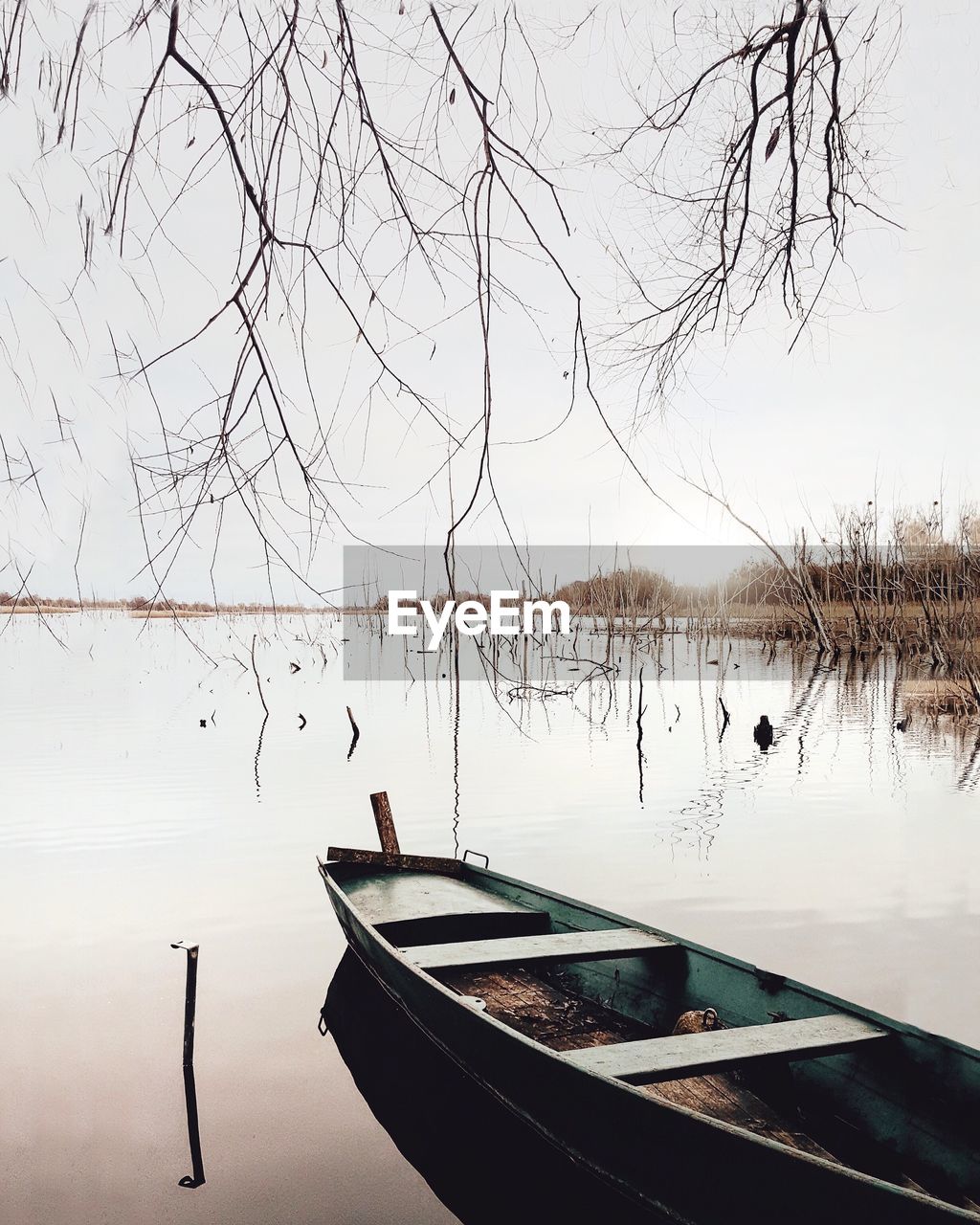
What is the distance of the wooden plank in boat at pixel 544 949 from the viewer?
17.9 feet

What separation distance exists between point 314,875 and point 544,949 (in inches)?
193

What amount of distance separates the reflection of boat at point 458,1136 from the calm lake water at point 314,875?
10cm

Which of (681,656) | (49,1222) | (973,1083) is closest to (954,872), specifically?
(973,1083)

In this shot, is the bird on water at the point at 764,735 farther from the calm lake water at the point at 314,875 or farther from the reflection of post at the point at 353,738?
the reflection of post at the point at 353,738

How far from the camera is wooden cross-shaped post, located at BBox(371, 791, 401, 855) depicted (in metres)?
8.09

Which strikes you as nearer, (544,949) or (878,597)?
(544,949)

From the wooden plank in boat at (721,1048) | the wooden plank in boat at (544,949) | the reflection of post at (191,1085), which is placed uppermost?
the wooden plank in boat at (721,1048)

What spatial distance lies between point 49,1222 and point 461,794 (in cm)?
906

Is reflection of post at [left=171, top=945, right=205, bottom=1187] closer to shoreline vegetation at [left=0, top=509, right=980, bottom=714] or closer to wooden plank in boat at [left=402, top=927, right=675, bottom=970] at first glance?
wooden plank in boat at [left=402, top=927, right=675, bottom=970]

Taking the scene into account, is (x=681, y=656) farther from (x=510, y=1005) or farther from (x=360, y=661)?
(x=510, y=1005)

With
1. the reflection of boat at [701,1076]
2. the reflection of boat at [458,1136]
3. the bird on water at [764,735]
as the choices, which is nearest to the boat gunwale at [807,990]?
the reflection of boat at [701,1076]

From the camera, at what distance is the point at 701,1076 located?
439 centimetres

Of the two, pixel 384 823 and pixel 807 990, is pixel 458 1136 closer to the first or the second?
pixel 807 990

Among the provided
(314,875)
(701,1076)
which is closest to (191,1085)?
(701,1076)
